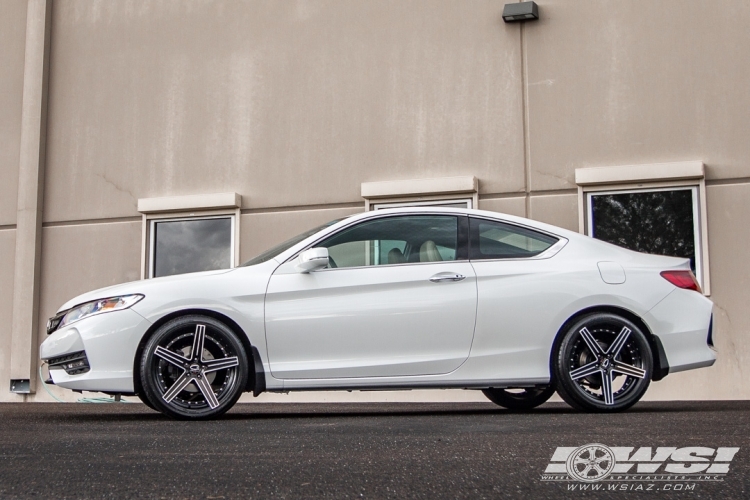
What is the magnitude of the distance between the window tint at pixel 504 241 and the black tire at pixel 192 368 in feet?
6.16

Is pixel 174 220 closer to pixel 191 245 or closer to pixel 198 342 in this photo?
pixel 191 245

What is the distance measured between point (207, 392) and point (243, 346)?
40 centimetres

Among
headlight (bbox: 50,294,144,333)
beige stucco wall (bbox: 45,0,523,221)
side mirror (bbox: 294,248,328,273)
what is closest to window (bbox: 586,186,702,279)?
beige stucco wall (bbox: 45,0,523,221)

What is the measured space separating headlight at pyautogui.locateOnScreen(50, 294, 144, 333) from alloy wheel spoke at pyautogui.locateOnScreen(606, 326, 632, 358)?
10.7 ft

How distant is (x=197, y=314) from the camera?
7051 mm

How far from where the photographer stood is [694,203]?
35.5 feet

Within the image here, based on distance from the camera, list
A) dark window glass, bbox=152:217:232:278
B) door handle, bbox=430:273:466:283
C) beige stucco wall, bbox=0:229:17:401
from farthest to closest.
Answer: beige stucco wall, bbox=0:229:17:401, dark window glass, bbox=152:217:232:278, door handle, bbox=430:273:466:283

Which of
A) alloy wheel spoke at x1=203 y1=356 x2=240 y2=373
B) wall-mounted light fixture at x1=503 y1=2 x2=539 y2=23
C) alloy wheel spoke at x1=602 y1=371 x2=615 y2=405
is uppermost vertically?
wall-mounted light fixture at x1=503 y1=2 x2=539 y2=23

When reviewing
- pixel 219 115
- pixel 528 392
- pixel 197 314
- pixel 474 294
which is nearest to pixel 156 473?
pixel 197 314

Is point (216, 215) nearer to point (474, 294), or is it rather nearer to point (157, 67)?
point (157, 67)

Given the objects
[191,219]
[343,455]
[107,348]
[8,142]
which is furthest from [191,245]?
[343,455]

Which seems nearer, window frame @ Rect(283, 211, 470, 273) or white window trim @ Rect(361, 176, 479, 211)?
window frame @ Rect(283, 211, 470, 273)

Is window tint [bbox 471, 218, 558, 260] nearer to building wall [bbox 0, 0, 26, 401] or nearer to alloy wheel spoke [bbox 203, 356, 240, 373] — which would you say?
alloy wheel spoke [bbox 203, 356, 240, 373]

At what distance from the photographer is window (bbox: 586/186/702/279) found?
1088 cm
